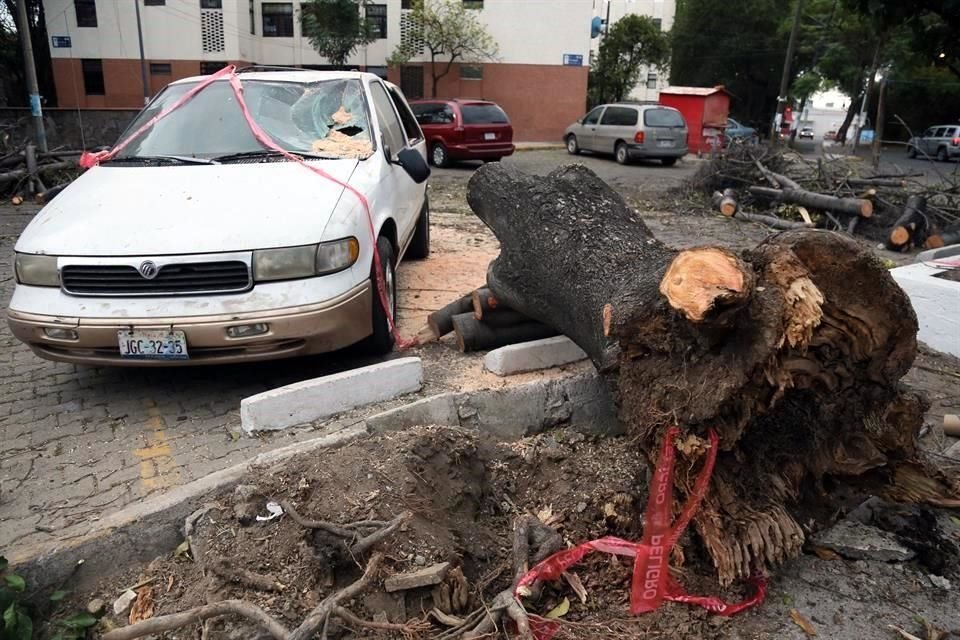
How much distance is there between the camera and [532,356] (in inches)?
170

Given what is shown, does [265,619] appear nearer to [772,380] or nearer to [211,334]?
[211,334]

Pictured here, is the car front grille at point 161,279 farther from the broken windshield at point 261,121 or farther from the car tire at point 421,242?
the car tire at point 421,242

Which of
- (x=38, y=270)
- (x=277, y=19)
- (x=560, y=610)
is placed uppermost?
(x=277, y=19)

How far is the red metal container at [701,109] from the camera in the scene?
25000mm

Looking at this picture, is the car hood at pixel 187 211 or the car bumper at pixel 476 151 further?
the car bumper at pixel 476 151

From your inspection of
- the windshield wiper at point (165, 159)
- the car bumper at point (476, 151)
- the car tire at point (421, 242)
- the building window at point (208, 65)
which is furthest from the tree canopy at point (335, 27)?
the windshield wiper at point (165, 159)

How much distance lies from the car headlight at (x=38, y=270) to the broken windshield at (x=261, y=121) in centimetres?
126

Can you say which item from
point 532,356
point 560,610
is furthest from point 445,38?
point 560,610

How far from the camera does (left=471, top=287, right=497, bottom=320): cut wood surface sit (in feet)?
15.1

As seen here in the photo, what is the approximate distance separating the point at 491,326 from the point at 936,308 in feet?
11.8

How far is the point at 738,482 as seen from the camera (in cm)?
282

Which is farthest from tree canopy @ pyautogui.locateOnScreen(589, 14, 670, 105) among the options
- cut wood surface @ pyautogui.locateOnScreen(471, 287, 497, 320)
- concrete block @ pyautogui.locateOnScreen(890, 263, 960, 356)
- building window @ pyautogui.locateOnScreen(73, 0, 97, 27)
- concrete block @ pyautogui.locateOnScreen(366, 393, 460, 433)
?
concrete block @ pyautogui.locateOnScreen(366, 393, 460, 433)

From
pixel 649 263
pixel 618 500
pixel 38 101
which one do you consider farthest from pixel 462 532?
pixel 38 101

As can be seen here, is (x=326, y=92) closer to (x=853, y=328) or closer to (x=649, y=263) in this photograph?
(x=649, y=263)
